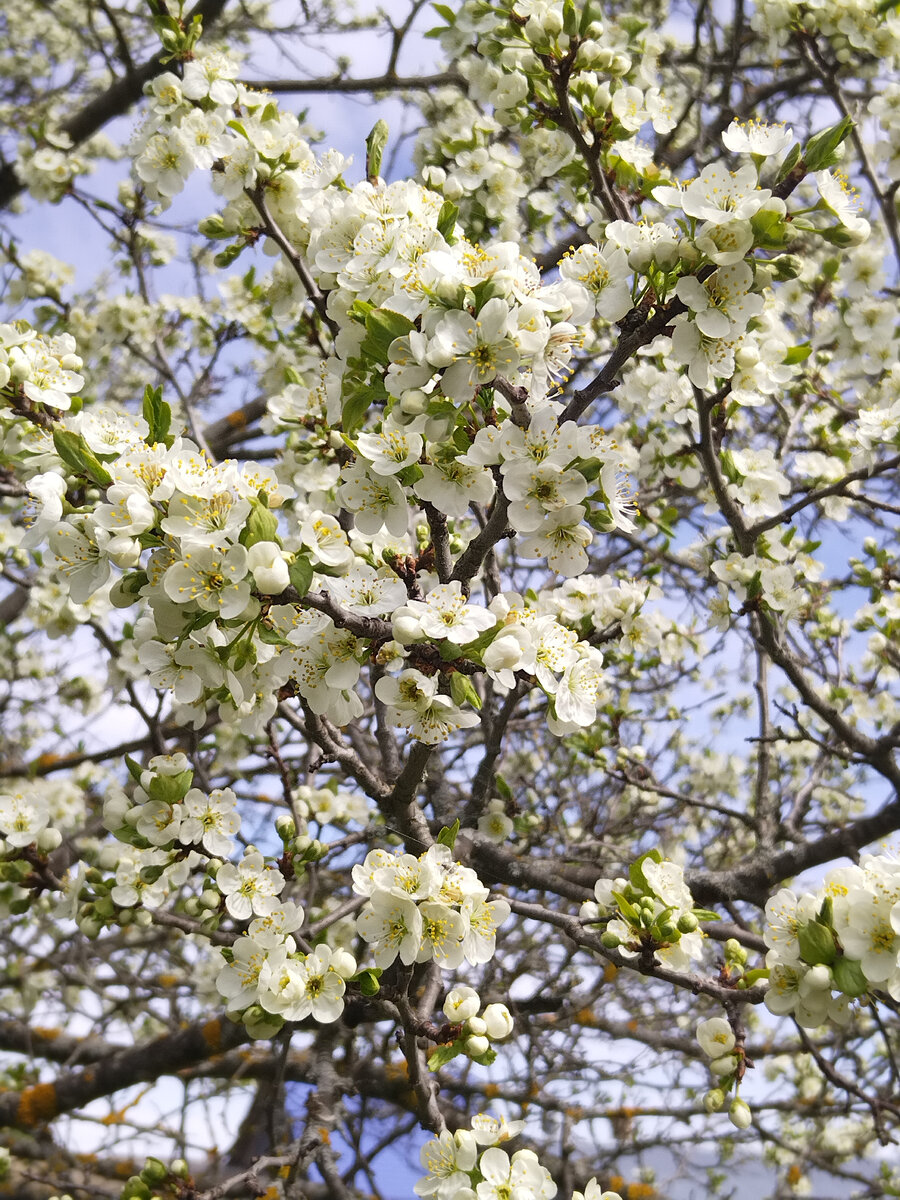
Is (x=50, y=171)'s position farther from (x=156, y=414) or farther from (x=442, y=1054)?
(x=442, y=1054)

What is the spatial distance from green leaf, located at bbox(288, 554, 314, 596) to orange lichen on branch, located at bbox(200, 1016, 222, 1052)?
8.94ft

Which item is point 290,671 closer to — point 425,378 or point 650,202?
point 425,378

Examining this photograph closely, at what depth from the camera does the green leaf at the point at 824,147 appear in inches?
57.5

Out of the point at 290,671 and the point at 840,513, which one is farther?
the point at 840,513

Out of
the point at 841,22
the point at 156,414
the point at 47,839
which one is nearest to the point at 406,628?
the point at 156,414

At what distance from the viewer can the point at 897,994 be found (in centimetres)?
137

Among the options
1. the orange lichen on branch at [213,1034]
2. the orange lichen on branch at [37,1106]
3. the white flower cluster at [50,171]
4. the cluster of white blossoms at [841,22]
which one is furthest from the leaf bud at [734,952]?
the white flower cluster at [50,171]

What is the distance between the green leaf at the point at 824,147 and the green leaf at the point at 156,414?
1.18 metres

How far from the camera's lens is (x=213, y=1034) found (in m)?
3.44

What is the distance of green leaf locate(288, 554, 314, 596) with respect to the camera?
1367 millimetres

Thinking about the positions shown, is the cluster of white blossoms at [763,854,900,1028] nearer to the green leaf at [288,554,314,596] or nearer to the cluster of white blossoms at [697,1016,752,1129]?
the cluster of white blossoms at [697,1016,752,1129]

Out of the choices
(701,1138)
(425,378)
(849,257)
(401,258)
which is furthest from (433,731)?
(701,1138)

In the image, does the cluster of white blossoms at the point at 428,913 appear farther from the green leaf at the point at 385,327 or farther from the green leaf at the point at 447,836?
the green leaf at the point at 385,327

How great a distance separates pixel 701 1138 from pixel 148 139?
480 cm
